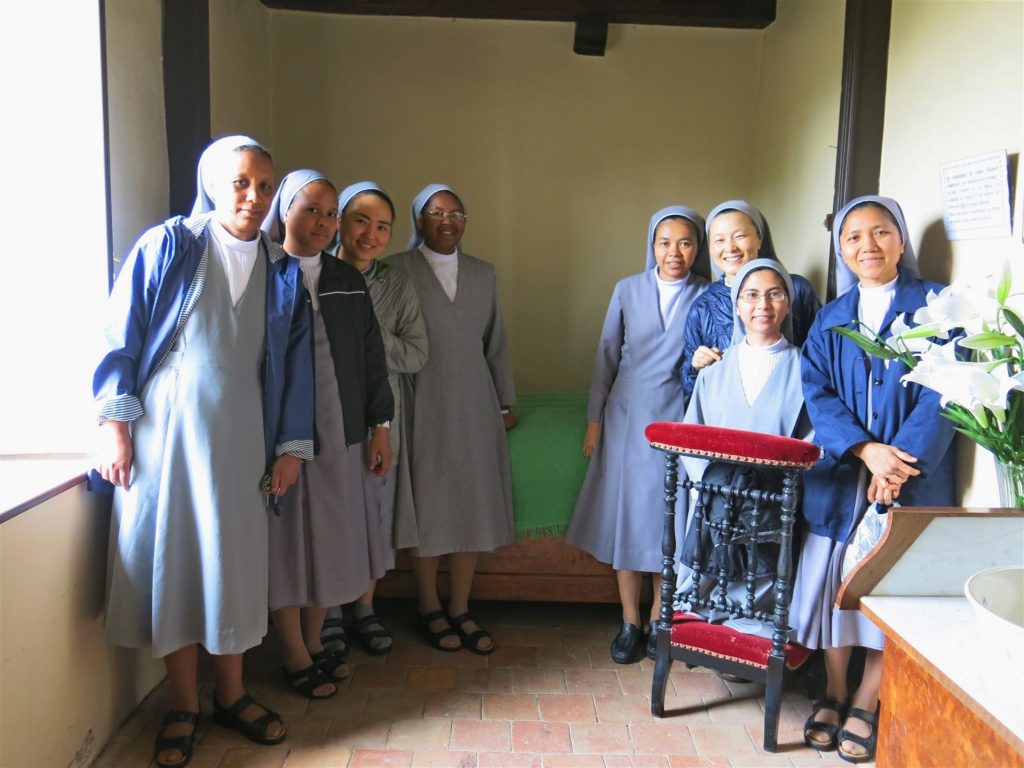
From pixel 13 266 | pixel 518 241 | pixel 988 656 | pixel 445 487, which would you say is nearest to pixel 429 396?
pixel 445 487

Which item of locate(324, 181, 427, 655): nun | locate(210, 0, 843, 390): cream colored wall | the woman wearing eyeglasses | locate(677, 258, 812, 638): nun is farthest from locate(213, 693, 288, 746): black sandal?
locate(210, 0, 843, 390): cream colored wall

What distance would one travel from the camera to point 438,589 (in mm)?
2955

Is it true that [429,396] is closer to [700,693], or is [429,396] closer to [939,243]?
[700,693]

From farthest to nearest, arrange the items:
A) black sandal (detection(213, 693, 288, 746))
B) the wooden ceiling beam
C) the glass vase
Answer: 1. the wooden ceiling beam
2. black sandal (detection(213, 693, 288, 746))
3. the glass vase

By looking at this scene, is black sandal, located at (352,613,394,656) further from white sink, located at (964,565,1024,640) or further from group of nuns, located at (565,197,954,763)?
white sink, located at (964,565,1024,640)

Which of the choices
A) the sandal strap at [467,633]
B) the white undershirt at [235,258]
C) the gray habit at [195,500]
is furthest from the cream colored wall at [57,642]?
the sandal strap at [467,633]

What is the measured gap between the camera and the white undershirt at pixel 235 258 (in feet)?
6.49

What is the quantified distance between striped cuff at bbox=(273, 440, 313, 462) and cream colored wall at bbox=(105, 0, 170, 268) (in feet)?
2.39

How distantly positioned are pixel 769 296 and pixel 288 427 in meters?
1.43

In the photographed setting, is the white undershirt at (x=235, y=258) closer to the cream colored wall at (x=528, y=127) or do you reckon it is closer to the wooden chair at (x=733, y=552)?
the wooden chair at (x=733, y=552)

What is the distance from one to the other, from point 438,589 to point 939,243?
209 cm

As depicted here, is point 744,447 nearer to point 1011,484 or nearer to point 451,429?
point 1011,484

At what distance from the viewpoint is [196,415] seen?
1895mm

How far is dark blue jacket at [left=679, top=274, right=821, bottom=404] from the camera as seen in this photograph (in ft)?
8.18
